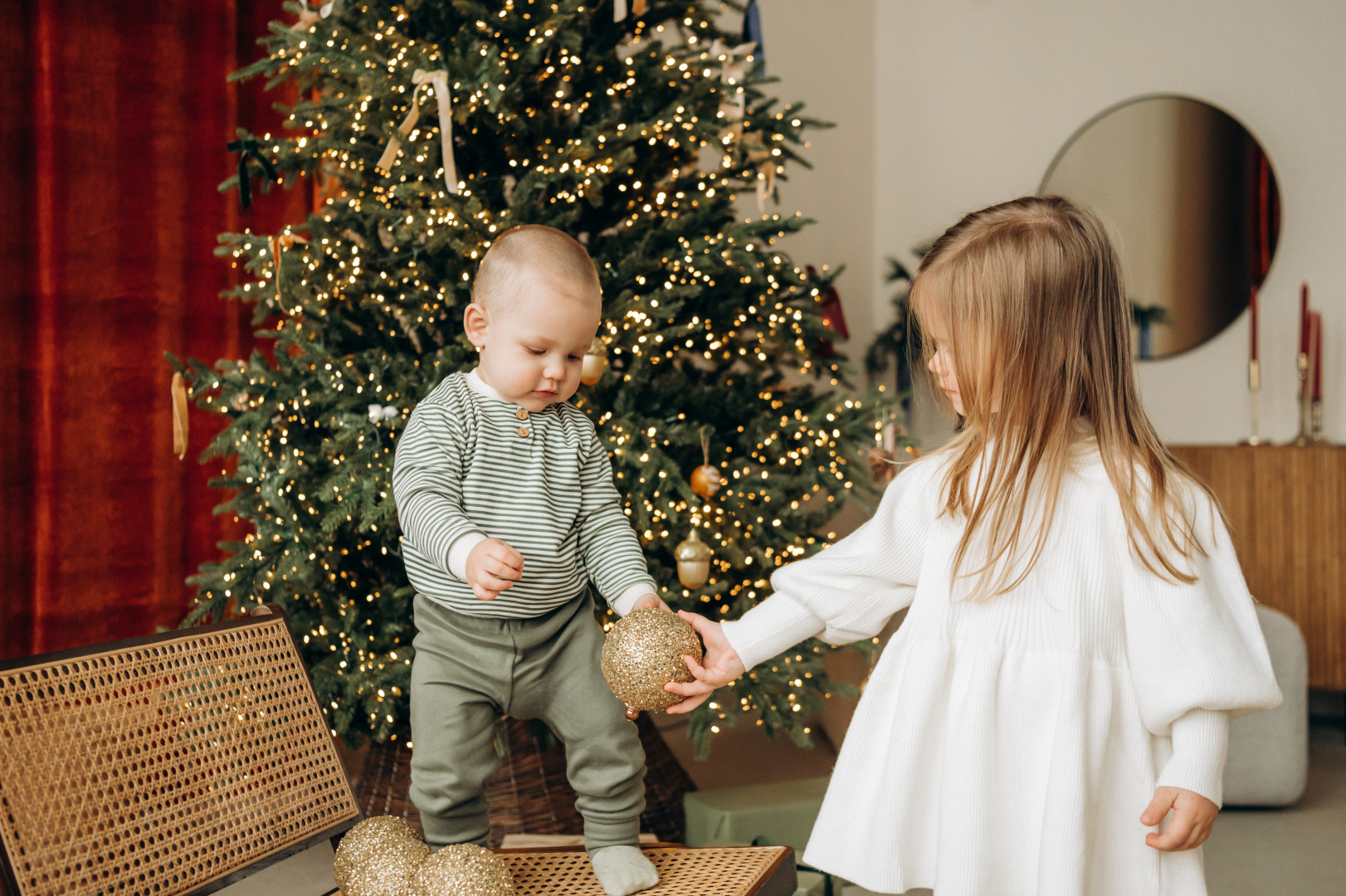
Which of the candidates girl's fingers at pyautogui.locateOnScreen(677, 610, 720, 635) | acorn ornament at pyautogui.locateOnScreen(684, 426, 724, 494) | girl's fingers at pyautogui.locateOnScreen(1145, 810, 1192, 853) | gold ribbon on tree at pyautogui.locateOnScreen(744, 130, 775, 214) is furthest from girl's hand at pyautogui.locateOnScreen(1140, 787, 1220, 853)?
gold ribbon on tree at pyautogui.locateOnScreen(744, 130, 775, 214)

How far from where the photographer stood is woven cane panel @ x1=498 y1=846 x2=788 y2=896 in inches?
45.3

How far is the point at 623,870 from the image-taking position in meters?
1.18

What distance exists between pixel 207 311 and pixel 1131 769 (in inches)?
93.9

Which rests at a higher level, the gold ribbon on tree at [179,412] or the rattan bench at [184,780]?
the gold ribbon on tree at [179,412]

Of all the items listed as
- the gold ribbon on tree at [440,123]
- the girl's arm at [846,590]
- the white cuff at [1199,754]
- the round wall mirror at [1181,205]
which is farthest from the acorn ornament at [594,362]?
the round wall mirror at [1181,205]

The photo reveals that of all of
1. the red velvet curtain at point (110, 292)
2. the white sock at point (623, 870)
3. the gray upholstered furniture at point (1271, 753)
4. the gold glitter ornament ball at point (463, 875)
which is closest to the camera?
the gold glitter ornament ball at point (463, 875)

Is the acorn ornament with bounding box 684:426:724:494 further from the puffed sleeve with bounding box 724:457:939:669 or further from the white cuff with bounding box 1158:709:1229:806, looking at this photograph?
the white cuff with bounding box 1158:709:1229:806

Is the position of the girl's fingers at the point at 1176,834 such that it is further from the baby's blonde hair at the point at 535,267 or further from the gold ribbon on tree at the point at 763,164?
the gold ribbon on tree at the point at 763,164

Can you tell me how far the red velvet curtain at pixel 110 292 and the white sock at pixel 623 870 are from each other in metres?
1.76

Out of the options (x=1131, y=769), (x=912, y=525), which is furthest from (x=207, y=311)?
(x=1131, y=769)

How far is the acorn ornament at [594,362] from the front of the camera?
1817mm

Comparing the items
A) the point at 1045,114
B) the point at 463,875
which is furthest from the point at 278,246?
the point at 1045,114

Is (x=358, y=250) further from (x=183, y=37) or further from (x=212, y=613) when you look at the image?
(x=183, y=37)

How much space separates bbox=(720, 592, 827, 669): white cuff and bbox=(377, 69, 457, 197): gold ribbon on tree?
1055 mm
